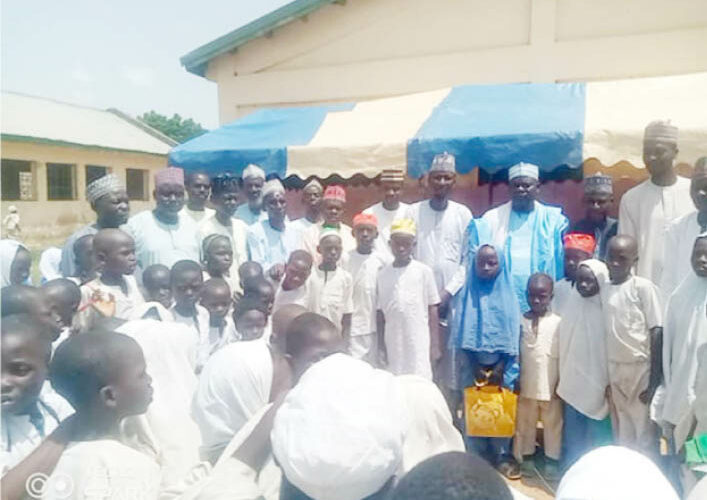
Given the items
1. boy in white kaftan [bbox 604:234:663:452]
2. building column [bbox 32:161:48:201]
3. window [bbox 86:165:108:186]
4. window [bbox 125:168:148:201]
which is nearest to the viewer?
boy in white kaftan [bbox 604:234:663:452]

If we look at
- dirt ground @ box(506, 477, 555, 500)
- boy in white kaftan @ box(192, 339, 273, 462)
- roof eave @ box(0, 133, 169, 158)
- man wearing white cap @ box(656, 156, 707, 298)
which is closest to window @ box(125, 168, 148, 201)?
roof eave @ box(0, 133, 169, 158)

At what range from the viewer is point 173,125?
5709 centimetres

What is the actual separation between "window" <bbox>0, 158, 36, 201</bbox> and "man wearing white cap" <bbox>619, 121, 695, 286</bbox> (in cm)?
1665

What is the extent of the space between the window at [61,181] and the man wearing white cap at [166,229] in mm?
15326

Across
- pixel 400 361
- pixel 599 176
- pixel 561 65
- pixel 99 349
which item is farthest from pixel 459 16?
pixel 99 349

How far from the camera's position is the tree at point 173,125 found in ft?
184

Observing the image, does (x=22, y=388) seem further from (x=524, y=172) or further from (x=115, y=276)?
(x=524, y=172)

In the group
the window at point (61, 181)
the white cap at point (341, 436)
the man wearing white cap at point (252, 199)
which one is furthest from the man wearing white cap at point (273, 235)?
the window at point (61, 181)

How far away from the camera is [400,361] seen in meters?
4.39

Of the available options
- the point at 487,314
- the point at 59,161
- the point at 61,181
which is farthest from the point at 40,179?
the point at 487,314

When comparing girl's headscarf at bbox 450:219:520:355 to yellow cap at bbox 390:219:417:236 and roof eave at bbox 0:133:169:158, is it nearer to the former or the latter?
yellow cap at bbox 390:219:417:236

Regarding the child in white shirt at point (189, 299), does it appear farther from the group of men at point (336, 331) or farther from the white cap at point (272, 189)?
the white cap at point (272, 189)

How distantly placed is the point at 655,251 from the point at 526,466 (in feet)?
5.74

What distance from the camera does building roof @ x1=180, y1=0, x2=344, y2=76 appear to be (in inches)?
357
